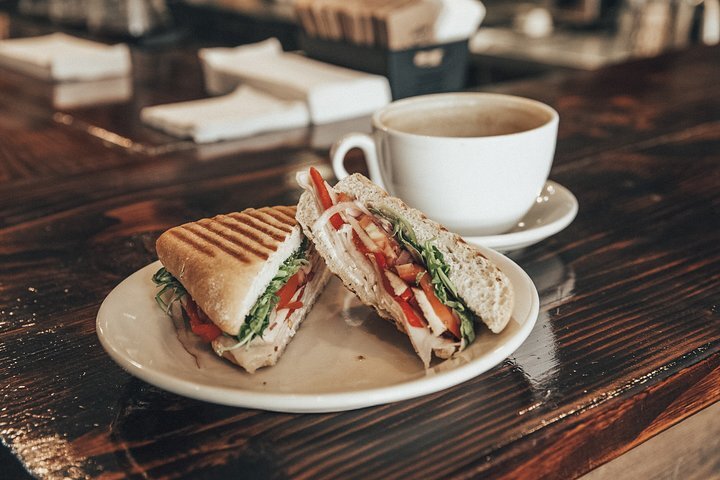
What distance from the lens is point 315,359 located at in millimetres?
722

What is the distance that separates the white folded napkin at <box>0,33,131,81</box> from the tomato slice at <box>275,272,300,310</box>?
180 cm

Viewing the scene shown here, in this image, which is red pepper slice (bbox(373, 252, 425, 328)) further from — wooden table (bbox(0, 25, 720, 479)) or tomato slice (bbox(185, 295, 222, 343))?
tomato slice (bbox(185, 295, 222, 343))

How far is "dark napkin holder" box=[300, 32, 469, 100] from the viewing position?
1.93 m

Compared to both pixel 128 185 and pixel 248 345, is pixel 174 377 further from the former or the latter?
pixel 128 185

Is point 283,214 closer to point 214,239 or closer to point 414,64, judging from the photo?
point 214,239

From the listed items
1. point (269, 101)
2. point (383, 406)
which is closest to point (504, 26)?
point (269, 101)

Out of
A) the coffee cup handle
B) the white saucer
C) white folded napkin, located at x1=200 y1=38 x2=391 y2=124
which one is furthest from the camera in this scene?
white folded napkin, located at x1=200 y1=38 x2=391 y2=124

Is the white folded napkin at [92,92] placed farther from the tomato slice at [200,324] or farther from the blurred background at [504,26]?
the tomato slice at [200,324]

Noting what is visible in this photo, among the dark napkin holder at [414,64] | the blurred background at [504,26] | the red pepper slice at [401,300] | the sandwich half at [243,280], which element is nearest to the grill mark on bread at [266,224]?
the sandwich half at [243,280]

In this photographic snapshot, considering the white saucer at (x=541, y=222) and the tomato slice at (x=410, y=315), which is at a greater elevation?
the tomato slice at (x=410, y=315)

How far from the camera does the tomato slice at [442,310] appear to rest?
0.71 meters

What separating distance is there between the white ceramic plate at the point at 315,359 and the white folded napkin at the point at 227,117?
862mm

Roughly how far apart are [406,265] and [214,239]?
205 millimetres

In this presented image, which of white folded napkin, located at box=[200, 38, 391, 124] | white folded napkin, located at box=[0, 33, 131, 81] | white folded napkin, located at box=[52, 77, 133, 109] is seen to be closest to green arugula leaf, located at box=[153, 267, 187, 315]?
white folded napkin, located at box=[200, 38, 391, 124]
